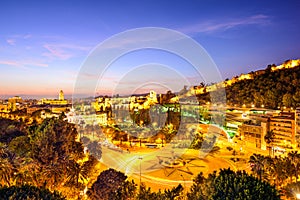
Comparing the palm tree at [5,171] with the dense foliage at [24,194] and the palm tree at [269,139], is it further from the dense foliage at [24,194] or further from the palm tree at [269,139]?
the palm tree at [269,139]

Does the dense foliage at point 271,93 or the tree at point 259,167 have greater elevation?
the dense foliage at point 271,93

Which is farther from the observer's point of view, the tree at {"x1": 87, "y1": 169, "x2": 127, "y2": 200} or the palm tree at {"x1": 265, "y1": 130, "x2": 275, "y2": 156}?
the palm tree at {"x1": 265, "y1": 130, "x2": 275, "y2": 156}

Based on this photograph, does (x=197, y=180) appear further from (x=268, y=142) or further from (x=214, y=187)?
(x=268, y=142)

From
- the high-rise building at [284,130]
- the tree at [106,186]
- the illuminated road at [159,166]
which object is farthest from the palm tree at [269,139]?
the tree at [106,186]

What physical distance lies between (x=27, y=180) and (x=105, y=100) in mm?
44058

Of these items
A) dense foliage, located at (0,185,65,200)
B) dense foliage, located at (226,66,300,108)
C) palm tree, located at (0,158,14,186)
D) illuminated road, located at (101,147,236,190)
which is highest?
dense foliage, located at (226,66,300,108)

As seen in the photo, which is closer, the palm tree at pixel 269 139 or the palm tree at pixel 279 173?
the palm tree at pixel 279 173

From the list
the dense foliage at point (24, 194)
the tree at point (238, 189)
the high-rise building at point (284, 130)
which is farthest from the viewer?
the high-rise building at point (284, 130)

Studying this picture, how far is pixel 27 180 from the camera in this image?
535 inches

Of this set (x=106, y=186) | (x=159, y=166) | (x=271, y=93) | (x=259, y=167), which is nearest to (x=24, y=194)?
(x=106, y=186)

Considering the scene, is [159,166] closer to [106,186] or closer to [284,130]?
[106,186]

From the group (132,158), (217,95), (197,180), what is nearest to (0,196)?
(197,180)

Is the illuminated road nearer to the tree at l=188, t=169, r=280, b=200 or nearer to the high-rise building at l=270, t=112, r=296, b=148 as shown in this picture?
the high-rise building at l=270, t=112, r=296, b=148

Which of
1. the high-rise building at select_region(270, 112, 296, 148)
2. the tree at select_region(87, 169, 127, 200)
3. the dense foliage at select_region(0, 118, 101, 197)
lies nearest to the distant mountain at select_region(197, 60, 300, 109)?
the high-rise building at select_region(270, 112, 296, 148)
